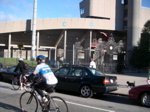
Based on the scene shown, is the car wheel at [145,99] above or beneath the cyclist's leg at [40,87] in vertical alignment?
beneath

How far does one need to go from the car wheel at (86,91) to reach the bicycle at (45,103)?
3.87 m

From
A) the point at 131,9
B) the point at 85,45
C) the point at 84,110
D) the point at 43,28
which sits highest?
the point at 131,9

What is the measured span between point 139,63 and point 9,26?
26783mm

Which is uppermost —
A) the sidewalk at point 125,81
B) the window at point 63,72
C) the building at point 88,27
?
the building at point 88,27

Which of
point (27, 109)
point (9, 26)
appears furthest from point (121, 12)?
point (27, 109)

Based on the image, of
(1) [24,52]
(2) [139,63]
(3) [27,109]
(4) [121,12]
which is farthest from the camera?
(1) [24,52]

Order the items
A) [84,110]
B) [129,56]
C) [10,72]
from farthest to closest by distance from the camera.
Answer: [129,56] < [10,72] < [84,110]

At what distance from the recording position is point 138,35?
1630 inches

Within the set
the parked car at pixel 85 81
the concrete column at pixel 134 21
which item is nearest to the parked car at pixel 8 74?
the parked car at pixel 85 81

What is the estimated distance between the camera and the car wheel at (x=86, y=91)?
29.6 feet

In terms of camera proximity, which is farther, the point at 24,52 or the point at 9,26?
the point at 24,52

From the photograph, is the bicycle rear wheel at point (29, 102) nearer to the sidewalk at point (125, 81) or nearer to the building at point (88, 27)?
the sidewalk at point (125, 81)

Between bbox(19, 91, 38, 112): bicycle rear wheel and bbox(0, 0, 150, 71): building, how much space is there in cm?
3263

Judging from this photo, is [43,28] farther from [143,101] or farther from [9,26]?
[143,101]
